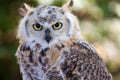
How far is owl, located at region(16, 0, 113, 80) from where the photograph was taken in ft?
17.1

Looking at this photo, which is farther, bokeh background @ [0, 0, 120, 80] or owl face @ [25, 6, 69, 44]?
bokeh background @ [0, 0, 120, 80]

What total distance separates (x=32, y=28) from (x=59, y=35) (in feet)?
0.64

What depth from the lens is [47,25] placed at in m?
5.20

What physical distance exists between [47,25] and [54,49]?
24 cm

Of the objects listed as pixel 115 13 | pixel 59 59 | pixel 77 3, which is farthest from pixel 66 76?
pixel 115 13

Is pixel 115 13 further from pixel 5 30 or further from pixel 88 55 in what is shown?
pixel 88 55

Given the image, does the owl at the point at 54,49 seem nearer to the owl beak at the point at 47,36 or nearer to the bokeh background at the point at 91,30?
the owl beak at the point at 47,36

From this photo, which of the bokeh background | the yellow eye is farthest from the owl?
the bokeh background

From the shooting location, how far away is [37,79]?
5223 millimetres

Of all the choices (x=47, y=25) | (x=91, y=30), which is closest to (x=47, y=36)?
(x=47, y=25)

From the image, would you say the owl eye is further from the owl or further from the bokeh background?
the bokeh background

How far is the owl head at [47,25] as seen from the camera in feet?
17.0

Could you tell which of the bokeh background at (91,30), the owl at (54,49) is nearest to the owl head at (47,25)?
the owl at (54,49)

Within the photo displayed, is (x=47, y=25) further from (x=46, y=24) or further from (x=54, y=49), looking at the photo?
(x=54, y=49)
